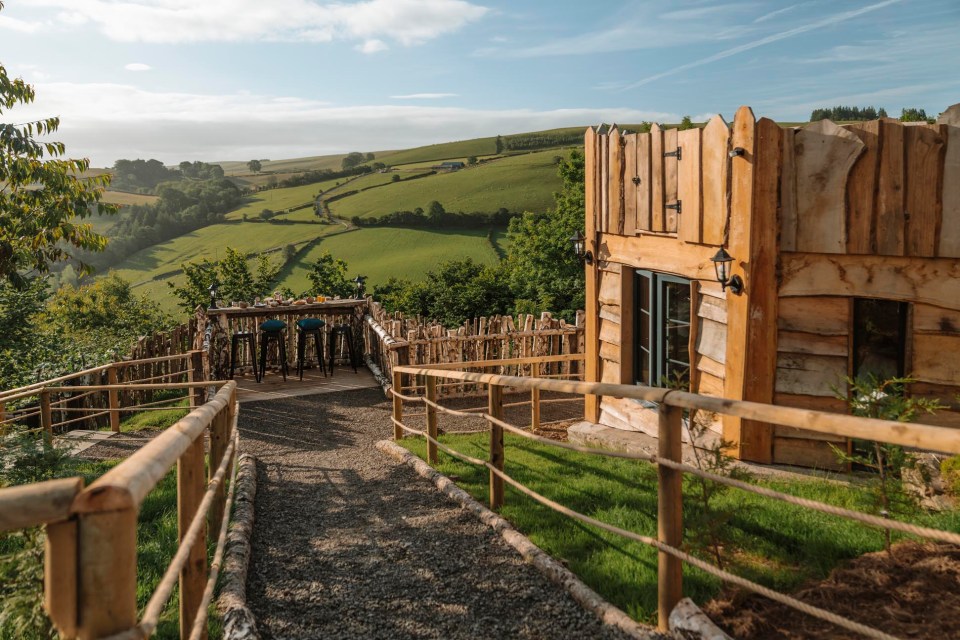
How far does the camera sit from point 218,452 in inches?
176

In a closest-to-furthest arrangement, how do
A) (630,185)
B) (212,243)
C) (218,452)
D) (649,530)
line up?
(218,452) < (649,530) < (630,185) < (212,243)

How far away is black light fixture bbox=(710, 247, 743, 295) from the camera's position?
22.4 feet

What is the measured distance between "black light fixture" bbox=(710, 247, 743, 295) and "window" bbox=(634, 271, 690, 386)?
800mm

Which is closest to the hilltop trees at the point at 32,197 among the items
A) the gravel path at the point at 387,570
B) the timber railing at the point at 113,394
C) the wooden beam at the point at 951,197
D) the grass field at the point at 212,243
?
the timber railing at the point at 113,394

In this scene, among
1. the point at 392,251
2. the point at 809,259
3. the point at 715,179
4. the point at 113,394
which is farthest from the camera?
the point at 392,251

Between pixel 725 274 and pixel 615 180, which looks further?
pixel 615 180

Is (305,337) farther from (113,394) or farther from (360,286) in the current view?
(113,394)

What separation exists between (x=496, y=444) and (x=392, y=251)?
4934cm

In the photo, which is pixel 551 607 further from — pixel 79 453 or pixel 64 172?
pixel 64 172

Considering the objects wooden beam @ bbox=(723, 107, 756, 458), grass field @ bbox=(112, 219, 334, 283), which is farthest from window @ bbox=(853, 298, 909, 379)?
grass field @ bbox=(112, 219, 334, 283)

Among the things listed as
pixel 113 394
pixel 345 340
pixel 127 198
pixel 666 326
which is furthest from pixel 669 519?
pixel 127 198

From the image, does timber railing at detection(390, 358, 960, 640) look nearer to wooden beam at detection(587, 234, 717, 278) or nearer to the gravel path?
the gravel path

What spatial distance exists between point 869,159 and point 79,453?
9.47 meters

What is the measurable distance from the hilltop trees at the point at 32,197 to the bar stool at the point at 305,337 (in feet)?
12.5
